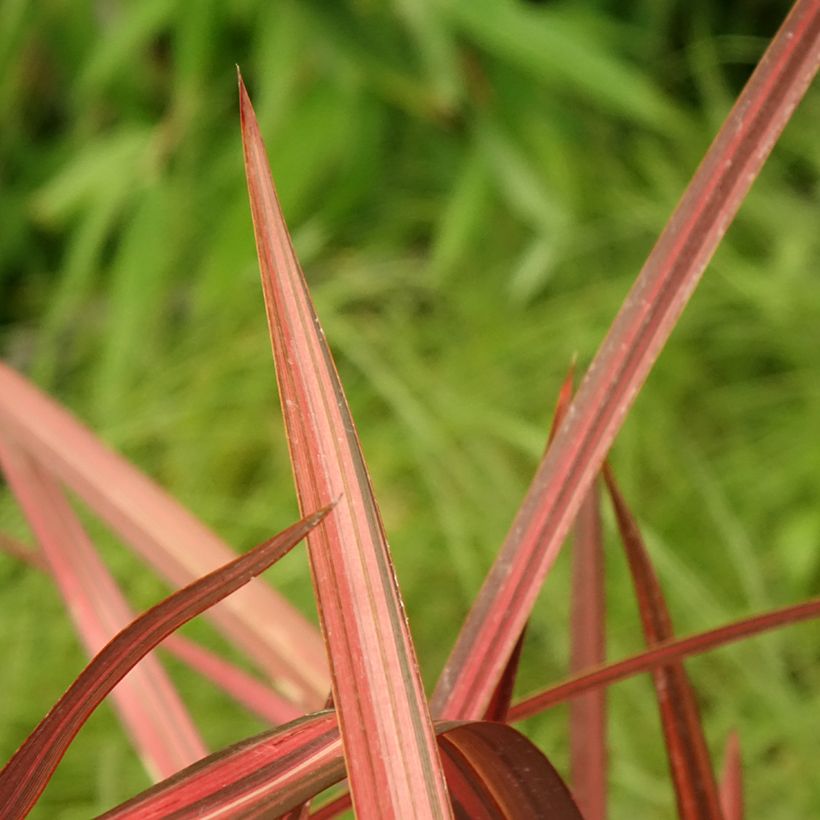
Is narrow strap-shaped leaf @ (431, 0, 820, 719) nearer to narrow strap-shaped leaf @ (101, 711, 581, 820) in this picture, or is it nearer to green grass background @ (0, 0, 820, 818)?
narrow strap-shaped leaf @ (101, 711, 581, 820)

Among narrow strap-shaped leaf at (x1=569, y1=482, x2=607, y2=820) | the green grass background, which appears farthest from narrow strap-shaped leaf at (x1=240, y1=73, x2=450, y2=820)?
the green grass background

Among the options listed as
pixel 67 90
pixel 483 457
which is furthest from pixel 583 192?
pixel 67 90

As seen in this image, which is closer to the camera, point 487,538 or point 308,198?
point 487,538

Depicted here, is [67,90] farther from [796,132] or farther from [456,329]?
[796,132]

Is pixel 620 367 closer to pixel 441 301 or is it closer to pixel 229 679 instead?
pixel 229 679

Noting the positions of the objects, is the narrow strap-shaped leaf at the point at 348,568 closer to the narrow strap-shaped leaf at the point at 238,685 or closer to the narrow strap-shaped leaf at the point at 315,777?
the narrow strap-shaped leaf at the point at 315,777

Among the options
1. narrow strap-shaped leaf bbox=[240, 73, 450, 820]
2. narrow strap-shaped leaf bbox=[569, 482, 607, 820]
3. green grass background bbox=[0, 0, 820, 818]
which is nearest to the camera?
narrow strap-shaped leaf bbox=[240, 73, 450, 820]
